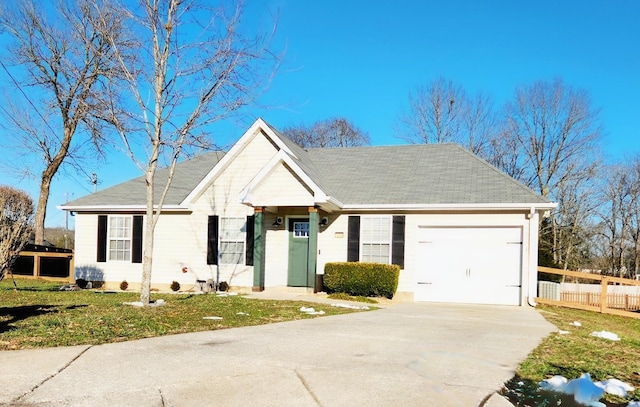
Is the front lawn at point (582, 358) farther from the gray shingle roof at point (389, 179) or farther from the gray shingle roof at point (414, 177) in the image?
the gray shingle roof at point (389, 179)

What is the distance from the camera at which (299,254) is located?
627 inches

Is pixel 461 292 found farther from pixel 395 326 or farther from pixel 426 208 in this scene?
pixel 395 326

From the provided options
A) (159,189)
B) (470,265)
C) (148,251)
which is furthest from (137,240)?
(470,265)

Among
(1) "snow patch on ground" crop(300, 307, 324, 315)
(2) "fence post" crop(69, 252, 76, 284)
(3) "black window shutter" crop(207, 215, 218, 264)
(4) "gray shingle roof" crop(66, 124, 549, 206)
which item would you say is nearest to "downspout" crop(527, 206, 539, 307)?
(4) "gray shingle roof" crop(66, 124, 549, 206)

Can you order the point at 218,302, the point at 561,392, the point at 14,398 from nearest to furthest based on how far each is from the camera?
1. the point at 14,398
2. the point at 561,392
3. the point at 218,302

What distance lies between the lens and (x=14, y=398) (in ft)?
14.6

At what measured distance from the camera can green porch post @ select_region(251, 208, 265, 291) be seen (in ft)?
50.0

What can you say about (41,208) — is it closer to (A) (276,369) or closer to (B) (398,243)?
(B) (398,243)

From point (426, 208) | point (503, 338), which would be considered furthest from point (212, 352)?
point (426, 208)

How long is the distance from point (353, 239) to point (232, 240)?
4043 mm

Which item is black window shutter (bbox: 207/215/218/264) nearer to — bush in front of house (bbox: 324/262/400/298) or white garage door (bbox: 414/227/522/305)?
bush in front of house (bbox: 324/262/400/298)

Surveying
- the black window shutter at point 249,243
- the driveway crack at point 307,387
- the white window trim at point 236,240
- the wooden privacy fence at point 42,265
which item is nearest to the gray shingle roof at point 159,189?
the white window trim at point 236,240

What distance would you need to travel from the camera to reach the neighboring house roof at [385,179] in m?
14.8

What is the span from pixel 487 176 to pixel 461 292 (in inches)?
152
